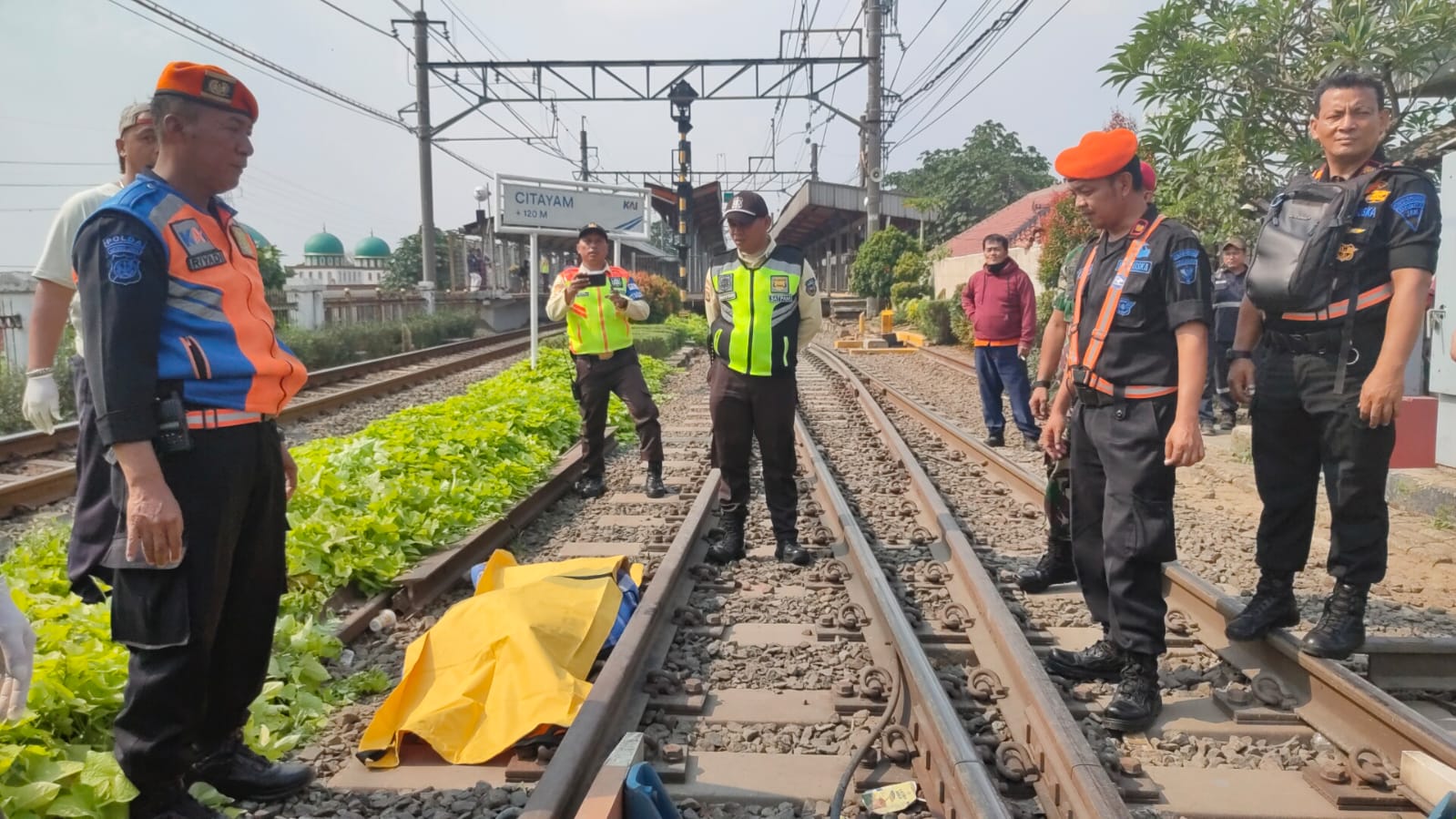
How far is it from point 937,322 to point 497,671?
1910 cm

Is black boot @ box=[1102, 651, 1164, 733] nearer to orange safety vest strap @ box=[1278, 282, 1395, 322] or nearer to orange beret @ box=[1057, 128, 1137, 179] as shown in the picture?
orange safety vest strap @ box=[1278, 282, 1395, 322]

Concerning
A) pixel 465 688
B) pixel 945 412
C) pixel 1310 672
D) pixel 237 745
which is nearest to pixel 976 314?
pixel 945 412

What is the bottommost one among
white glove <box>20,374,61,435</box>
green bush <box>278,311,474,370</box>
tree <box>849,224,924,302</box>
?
green bush <box>278,311,474,370</box>

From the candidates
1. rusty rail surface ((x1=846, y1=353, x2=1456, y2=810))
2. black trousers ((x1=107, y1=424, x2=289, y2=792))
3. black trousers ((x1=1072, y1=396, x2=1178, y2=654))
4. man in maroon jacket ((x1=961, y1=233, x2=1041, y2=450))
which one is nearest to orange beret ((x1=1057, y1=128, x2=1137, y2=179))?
black trousers ((x1=1072, y1=396, x2=1178, y2=654))

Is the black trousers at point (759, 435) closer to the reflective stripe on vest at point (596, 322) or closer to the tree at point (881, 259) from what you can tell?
the reflective stripe on vest at point (596, 322)

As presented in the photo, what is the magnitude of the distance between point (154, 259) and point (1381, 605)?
5101mm

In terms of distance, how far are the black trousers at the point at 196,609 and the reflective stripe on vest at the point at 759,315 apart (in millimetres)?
2745

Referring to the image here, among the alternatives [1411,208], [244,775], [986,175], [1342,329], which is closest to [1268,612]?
[1342,329]

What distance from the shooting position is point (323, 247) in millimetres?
94250

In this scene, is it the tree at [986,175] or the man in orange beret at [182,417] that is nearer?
the man in orange beret at [182,417]

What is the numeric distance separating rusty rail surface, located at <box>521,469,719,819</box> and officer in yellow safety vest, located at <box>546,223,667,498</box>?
200cm

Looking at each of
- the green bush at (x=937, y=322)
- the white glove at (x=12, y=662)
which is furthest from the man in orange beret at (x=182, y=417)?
the green bush at (x=937, y=322)

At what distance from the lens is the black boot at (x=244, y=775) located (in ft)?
9.25

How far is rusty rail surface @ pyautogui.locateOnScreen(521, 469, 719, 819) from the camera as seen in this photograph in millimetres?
2528
